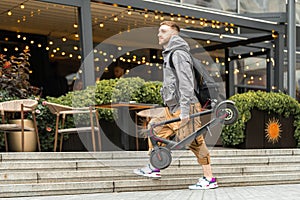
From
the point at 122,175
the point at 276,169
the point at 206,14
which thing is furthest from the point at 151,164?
the point at 206,14

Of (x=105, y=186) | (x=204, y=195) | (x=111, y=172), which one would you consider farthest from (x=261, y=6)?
(x=105, y=186)

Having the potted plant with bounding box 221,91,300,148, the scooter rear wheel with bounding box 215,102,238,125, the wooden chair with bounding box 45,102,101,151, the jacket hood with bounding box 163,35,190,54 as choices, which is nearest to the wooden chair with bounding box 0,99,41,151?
the wooden chair with bounding box 45,102,101,151

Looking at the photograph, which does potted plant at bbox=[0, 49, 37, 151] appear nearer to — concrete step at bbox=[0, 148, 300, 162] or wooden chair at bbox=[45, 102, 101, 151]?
wooden chair at bbox=[45, 102, 101, 151]

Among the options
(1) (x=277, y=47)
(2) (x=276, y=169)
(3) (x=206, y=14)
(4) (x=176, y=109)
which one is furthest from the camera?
(1) (x=277, y=47)

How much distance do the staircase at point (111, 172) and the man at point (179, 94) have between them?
30.3 inches

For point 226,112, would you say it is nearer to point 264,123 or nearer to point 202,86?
point 202,86

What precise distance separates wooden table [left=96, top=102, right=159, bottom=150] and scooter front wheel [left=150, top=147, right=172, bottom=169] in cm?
199

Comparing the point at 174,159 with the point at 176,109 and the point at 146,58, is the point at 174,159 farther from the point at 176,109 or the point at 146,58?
the point at 146,58

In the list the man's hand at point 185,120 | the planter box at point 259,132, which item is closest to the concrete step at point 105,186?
the man's hand at point 185,120

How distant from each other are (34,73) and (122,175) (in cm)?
980

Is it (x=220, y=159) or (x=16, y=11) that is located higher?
→ (x=16, y=11)

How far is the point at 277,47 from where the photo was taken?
41.9 feet

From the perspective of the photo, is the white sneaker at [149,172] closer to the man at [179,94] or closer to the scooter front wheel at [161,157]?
the scooter front wheel at [161,157]

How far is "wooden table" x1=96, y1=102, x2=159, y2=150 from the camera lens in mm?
7385
